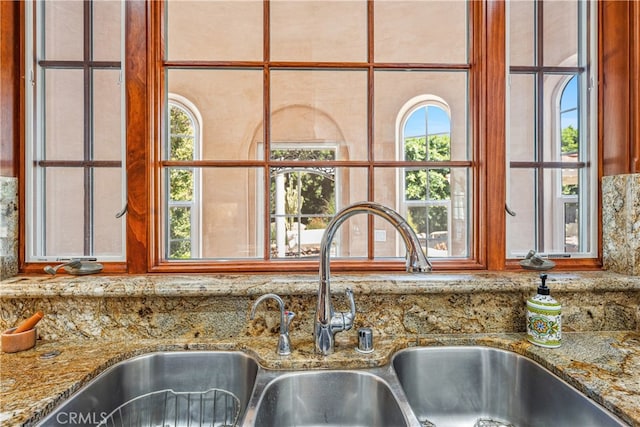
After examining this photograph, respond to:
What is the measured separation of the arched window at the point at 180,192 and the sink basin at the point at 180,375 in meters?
0.40

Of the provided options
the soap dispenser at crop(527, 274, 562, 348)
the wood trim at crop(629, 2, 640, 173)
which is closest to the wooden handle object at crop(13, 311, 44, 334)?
the soap dispenser at crop(527, 274, 562, 348)

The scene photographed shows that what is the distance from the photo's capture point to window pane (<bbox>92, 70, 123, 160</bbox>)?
1144 millimetres

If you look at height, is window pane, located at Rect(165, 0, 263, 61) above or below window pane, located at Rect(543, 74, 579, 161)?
above

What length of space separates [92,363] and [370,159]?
1.06 metres

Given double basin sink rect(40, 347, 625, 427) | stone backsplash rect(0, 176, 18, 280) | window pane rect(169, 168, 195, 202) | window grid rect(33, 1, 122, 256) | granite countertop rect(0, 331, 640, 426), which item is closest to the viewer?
granite countertop rect(0, 331, 640, 426)

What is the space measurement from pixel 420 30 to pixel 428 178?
0.80m

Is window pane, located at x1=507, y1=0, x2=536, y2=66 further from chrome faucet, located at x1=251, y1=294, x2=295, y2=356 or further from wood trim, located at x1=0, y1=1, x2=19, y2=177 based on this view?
wood trim, located at x1=0, y1=1, x2=19, y2=177

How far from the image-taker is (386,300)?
3.20 feet

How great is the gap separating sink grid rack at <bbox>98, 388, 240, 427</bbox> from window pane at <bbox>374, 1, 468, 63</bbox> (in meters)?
1.35

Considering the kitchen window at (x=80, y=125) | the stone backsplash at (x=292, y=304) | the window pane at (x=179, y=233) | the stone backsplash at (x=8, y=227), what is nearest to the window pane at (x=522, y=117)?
the stone backsplash at (x=292, y=304)

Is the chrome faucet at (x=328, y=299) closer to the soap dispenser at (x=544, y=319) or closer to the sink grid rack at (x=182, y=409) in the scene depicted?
the sink grid rack at (x=182, y=409)

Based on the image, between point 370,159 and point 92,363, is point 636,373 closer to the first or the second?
point 370,159

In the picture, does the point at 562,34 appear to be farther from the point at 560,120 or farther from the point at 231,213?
the point at 231,213

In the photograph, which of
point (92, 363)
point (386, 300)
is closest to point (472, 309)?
point (386, 300)
